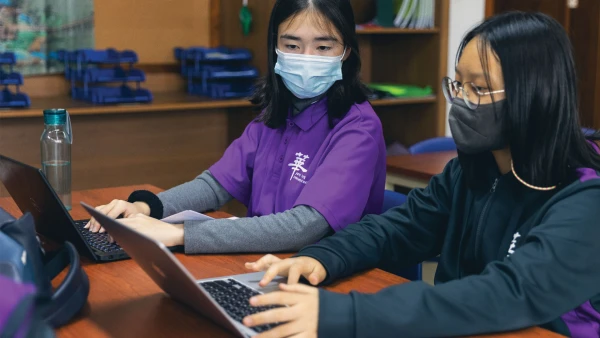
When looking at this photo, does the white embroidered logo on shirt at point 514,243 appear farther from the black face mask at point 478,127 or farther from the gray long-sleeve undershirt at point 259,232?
the gray long-sleeve undershirt at point 259,232

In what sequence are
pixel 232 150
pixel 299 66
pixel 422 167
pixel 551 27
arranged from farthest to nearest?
pixel 422 167 → pixel 232 150 → pixel 299 66 → pixel 551 27

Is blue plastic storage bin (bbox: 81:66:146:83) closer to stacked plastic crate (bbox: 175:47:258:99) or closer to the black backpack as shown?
stacked plastic crate (bbox: 175:47:258:99)

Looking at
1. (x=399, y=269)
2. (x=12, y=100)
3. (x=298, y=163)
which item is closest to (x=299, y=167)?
(x=298, y=163)

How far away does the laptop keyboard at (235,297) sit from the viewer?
3.31ft

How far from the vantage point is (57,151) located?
6.24 ft

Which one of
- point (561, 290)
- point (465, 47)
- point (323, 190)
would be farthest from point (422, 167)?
point (561, 290)

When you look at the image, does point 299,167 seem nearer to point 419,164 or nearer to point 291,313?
Result: point 291,313

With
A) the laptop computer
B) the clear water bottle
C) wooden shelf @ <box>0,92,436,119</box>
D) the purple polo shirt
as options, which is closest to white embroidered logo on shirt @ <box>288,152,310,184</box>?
the purple polo shirt

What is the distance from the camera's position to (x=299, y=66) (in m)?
1.70

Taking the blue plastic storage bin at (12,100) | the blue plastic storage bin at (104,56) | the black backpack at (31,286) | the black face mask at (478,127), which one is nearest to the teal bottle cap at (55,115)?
the black backpack at (31,286)

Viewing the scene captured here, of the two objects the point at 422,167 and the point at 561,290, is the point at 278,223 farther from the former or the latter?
the point at 422,167

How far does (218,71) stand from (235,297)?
7.87 feet

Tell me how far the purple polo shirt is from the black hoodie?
0.16 metres

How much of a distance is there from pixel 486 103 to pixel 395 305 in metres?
0.39
